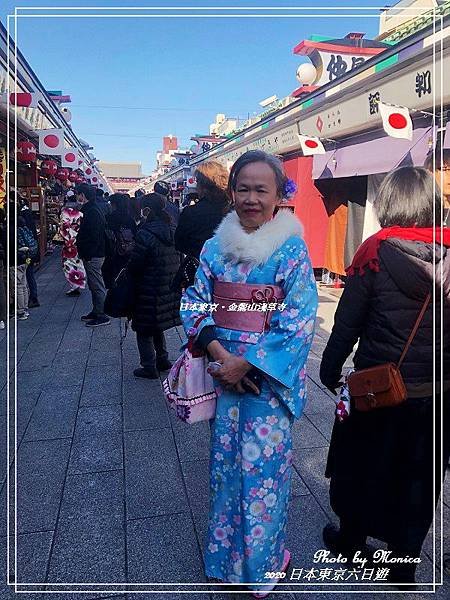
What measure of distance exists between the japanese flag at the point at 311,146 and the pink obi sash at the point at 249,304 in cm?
631

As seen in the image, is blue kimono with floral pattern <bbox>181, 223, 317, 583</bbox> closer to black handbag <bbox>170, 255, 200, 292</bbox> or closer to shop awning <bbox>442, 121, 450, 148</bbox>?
black handbag <bbox>170, 255, 200, 292</bbox>

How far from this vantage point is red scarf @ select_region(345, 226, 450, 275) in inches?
69.6

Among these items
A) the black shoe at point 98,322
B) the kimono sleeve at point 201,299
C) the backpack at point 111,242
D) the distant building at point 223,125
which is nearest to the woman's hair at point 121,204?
the backpack at point 111,242

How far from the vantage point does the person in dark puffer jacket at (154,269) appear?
412 cm

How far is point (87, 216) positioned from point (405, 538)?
18.1 feet

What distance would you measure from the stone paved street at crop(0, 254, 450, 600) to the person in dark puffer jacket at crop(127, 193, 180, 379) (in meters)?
0.60

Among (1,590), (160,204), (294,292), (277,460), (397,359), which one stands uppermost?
(160,204)

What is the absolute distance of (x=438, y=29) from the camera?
15.4 feet

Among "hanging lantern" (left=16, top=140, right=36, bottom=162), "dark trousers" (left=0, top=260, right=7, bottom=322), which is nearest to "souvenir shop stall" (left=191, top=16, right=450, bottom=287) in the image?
"dark trousers" (left=0, top=260, right=7, bottom=322)

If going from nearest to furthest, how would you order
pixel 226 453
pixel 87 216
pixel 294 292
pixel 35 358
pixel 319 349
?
pixel 294 292 → pixel 226 453 → pixel 35 358 → pixel 319 349 → pixel 87 216

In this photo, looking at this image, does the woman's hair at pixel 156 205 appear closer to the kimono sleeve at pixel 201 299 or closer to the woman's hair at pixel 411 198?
the kimono sleeve at pixel 201 299

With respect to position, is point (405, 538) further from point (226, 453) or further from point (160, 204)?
point (160, 204)

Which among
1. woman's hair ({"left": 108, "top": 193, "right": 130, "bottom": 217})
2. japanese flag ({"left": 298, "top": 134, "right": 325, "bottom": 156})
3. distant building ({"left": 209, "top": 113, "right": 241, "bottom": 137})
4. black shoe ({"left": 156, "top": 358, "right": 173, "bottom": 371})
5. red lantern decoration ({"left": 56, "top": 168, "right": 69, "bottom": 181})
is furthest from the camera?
distant building ({"left": 209, "top": 113, "right": 241, "bottom": 137})

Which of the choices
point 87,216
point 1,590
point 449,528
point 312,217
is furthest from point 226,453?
point 312,217
